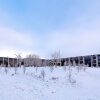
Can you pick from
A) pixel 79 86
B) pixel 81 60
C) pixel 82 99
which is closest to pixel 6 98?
pixel 82 99

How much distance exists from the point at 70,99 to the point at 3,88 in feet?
11.7

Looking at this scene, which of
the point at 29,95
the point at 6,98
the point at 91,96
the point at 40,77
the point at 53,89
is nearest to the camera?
the point at 6,98

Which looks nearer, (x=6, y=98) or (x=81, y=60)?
(x=6, y=98)

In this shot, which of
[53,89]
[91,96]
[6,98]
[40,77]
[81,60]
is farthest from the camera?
[81,60]

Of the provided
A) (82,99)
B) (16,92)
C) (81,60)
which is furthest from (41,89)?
(81,60)

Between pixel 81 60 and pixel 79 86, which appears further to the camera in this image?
pixel 81 60

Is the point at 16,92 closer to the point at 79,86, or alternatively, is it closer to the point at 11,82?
the point at 11,82

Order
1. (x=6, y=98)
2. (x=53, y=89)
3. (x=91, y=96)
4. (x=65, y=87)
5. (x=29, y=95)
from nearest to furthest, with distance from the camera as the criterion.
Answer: (x=6, y=98)
(x=29, y=95)
(x=91, y=96)
(x=53, y=89)
(x=65, y=87)

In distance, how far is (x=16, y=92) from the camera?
9695mm

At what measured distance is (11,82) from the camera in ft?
38.0

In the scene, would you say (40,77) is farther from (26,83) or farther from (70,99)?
(70,99)

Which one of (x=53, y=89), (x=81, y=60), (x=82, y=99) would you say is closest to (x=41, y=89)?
(x=53, y=89)

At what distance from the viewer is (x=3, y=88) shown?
32.9 ft

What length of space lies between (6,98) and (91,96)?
4.62m
